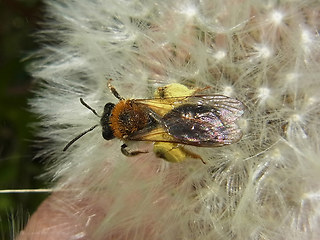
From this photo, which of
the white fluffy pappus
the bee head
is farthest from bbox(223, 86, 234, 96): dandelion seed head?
the bee head

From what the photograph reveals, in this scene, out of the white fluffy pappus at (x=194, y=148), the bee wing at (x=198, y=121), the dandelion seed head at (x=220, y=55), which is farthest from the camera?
the dandelion seed head at (x=220, y=55)

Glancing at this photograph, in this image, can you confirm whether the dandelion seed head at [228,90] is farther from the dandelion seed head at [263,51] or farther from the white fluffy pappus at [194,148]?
the dandelion seed head at [263,51]

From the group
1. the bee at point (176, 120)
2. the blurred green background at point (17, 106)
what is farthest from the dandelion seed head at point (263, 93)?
the blurred green background at point (17, 106)

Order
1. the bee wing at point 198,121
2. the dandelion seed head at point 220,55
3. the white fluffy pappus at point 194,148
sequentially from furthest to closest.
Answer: the dandelion seed head at point 220,55 → the white fluffy pappus at point 194,148 → the bee wing at point 198,121

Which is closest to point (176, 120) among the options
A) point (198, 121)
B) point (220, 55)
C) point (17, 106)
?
point (198, 121)

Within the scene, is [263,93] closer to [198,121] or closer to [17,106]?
[198,121]
